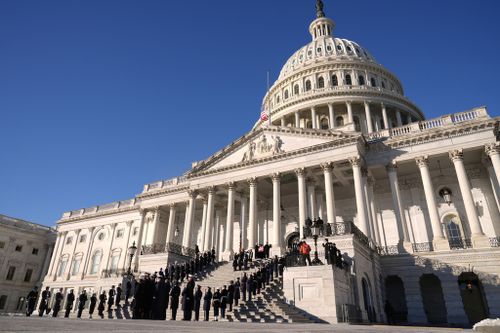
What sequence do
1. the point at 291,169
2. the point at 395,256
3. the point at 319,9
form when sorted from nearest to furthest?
the point at 395,256 < the point at 291,169 < the point at 319,9

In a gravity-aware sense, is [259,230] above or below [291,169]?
below

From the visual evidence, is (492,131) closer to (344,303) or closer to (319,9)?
(344,303)

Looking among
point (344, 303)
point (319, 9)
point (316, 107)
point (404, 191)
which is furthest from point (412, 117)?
point (344, 303)

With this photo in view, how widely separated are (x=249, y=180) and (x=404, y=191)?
52.4 ft

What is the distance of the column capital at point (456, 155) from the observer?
2853 centimetres

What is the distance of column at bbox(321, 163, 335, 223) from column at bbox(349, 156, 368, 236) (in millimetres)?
1985

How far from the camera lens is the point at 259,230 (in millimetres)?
39688

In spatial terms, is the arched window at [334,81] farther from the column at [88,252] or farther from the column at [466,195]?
the column at [88,252]

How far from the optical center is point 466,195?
88.5 ft

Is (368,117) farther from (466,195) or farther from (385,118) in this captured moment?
(466,195)

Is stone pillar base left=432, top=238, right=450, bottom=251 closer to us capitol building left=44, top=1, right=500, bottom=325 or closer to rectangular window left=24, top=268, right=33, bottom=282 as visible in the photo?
us capitol building left=44, top=1, right=500, bottom=325

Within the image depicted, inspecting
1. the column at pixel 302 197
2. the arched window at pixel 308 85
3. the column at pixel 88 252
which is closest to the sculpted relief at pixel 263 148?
the column at pixel 302 197

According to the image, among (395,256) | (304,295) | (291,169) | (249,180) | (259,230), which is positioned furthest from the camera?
(259,230)

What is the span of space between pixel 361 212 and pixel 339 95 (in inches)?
1187
